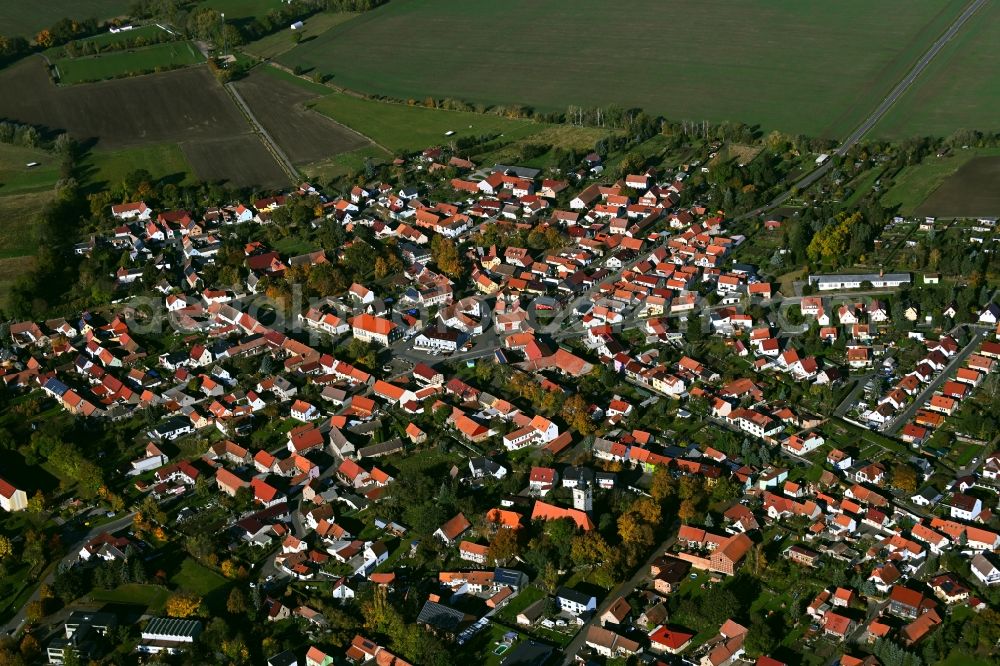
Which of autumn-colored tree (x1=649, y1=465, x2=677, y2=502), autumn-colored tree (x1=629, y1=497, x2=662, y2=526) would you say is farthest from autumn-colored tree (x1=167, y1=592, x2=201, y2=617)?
autumn-colored tree (x1=649, y1=465, x2=677, y2=502)

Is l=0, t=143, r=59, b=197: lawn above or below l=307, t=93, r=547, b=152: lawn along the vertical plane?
above

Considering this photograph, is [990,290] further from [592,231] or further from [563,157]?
[563,157]

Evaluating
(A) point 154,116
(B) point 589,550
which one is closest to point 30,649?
(B) point 589,550

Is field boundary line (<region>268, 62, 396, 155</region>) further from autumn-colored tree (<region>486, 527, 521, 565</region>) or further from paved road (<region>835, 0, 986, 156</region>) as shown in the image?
autumn-colored tree (<region>486, 527, 521, 565</region>)

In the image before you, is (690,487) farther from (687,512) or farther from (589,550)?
(589,550)

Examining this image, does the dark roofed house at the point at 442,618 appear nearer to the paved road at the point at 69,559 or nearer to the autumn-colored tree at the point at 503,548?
the autumn-colored tree at the point at 503,548

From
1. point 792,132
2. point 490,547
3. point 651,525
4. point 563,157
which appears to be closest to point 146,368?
point 490,547
